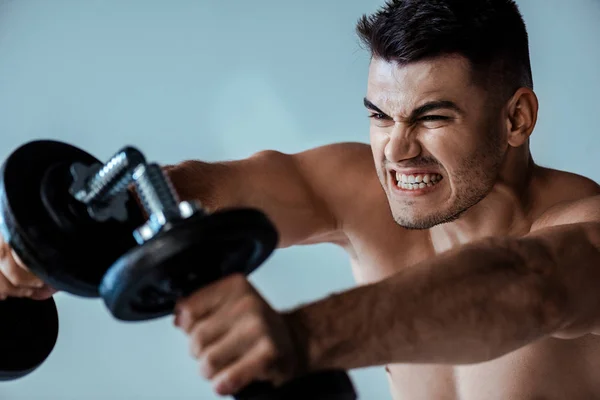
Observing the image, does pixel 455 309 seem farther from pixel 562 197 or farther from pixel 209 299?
pixel 562 197

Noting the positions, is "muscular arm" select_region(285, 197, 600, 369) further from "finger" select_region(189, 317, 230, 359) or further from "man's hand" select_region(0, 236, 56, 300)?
"man's hand" select_region(0, 236, 56, 300)

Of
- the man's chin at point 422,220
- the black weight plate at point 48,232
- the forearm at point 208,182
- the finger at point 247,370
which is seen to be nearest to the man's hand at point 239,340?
the finger at point 247,370

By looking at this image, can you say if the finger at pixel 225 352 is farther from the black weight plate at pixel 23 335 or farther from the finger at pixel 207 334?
the black weight plate at pixel 23 335

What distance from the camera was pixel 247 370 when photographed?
0.66 metres

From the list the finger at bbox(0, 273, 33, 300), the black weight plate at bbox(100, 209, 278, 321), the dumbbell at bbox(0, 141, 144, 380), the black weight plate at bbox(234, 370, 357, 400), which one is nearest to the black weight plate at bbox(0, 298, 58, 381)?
the finger at bbox(0, 273, 33, 300)

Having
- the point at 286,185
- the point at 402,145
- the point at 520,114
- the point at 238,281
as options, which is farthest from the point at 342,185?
the point at 238,281

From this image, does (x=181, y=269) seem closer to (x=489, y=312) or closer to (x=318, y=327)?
(x=318, y=327)

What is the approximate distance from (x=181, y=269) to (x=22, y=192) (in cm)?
31

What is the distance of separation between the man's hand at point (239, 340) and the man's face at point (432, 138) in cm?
66

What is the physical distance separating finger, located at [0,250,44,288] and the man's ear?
762 millimetres

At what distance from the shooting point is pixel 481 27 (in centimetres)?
131

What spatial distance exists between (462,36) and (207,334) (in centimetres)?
77

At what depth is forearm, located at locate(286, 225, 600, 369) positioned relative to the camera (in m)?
0.71

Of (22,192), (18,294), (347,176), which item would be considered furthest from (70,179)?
(347,176)
